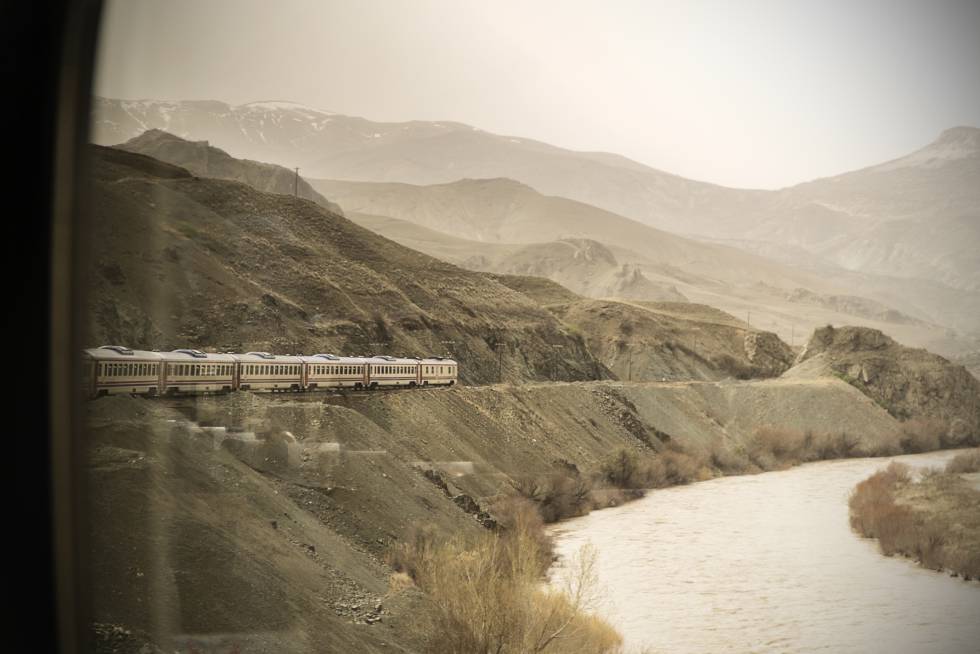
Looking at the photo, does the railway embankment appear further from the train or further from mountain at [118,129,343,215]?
mountain at [118,129,343,215]

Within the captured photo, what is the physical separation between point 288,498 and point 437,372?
1576cm

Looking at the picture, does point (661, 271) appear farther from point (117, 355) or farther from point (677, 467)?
point (117, 355)

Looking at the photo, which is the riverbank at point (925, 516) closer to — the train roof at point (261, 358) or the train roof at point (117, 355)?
the train roof at point (261, 358)

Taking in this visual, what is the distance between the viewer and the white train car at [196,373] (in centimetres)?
1789

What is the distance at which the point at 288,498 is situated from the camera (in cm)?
1611

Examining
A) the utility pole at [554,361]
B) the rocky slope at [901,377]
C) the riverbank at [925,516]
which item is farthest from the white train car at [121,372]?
the rocky slope at [901,377]

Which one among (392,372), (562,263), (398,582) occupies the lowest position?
(398,582)

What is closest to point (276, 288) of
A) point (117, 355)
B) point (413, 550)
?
point (117, 355)

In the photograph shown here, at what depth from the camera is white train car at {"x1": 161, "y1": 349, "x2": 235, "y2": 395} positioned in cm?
1789

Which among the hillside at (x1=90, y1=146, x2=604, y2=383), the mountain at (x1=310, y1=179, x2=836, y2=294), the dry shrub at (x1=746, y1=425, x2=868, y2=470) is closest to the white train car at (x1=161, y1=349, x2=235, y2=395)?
the hillside at (x1=90, y1=146, x2=604, y2=383)

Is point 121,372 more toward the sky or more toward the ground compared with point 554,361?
more toward the sky

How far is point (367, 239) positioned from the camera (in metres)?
47.0

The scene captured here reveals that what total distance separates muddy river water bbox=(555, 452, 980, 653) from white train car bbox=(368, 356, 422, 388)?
635 centimetres

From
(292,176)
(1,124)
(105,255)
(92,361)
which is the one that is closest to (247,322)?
(105,255)
